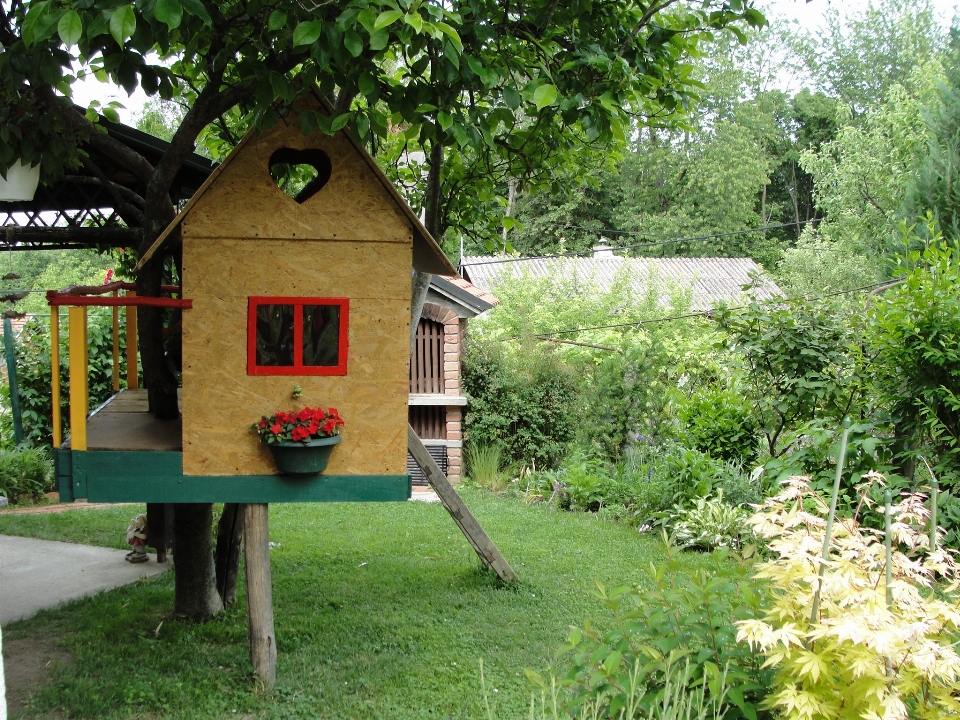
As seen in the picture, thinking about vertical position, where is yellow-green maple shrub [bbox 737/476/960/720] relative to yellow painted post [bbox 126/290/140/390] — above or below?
below

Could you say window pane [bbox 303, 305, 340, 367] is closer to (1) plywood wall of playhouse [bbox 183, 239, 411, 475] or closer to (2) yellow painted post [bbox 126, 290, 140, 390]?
(1) plywood wall of playhouse [bbox 183, 239, 411, 475]

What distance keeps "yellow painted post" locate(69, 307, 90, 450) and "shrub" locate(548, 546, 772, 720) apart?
8.81ft

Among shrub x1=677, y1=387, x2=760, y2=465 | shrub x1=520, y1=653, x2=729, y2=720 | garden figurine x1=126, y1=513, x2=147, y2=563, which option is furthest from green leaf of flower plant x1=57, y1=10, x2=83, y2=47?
shrub x1=677, y1=387, x2=760, y2=465

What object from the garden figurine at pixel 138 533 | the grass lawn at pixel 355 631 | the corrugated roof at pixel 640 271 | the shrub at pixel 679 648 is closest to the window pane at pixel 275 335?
the grass lawn at pixel 355 631

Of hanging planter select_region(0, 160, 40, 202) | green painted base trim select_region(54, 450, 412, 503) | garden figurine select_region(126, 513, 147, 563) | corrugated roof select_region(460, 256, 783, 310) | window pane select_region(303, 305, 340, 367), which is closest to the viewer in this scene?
green painted base trim select_region(54, 450, 412, 503)

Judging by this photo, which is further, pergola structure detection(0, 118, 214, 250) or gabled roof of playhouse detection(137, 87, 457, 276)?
pergola structure detection(0, 118, 214, 250)

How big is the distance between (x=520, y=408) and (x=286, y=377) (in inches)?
326

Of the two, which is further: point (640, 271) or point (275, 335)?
point (640, 271)

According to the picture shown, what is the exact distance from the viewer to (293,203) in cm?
427

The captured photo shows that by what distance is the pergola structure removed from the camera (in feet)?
17.8

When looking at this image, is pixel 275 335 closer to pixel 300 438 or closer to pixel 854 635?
pixel 300 438

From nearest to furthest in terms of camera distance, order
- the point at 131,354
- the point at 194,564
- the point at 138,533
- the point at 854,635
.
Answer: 1. the point at 854,635
2. the point at 194,564
3. the point at 131,354
4. the point at 138,533

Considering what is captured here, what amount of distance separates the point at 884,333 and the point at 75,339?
6096 millimetres

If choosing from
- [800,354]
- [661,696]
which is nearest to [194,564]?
[661,696]
